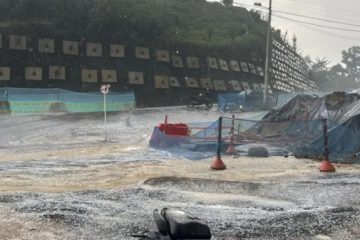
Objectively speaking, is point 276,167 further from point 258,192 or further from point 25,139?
point 25,139

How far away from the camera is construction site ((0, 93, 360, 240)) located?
766cm

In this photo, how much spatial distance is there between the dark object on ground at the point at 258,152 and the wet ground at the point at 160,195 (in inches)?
20.6

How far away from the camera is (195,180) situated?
1144cm

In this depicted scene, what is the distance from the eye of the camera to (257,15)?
78.9 meters

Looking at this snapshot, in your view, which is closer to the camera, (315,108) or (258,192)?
(258,192)

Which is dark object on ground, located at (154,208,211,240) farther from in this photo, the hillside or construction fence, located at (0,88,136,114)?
the hillside

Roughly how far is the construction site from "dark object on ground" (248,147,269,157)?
85 millimetres

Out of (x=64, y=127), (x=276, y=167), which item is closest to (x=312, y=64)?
(x=64, y=127)

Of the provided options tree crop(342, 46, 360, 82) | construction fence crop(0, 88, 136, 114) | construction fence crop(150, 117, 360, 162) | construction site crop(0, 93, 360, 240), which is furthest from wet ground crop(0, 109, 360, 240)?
tree crop(342, 46, 360, 82)

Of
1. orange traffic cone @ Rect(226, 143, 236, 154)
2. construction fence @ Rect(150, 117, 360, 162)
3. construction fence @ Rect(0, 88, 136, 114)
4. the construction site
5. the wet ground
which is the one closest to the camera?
Answer: the wet ground

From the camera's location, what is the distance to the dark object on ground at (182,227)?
20.8ft

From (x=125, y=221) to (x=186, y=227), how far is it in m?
1.79

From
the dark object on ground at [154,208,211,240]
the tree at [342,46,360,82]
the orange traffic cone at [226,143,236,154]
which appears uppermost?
the tree at [342,46,360,82]

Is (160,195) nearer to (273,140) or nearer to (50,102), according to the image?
(273,140)
